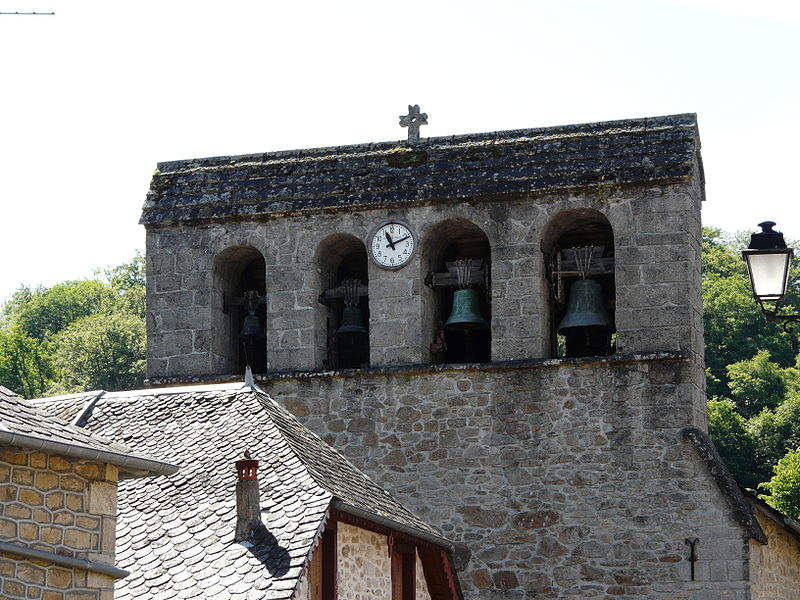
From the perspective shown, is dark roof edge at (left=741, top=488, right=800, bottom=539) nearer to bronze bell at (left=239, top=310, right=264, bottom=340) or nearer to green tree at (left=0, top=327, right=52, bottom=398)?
bronze bell at (left=239, top=310, right=264, bottom=340)

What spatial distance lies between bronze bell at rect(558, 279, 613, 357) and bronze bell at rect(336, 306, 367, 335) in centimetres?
230

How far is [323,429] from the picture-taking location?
2042cm

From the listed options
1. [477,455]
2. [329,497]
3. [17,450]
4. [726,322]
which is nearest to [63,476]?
[17,450]

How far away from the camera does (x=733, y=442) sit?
45.3 metres

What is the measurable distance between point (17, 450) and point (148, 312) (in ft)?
31.3

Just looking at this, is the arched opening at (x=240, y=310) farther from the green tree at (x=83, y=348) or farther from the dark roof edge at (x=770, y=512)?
the green tree at (x=83, y=348)

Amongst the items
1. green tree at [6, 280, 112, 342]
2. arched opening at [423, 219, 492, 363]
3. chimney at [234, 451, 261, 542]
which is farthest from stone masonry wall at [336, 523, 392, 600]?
green tree at [6, 280, 112, 342]

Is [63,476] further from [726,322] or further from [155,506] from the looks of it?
[726,322]

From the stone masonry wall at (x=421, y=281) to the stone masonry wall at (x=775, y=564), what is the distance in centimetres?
158

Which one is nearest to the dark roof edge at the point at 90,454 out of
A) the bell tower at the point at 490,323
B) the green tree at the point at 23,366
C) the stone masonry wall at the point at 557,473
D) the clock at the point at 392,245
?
the stone masonry wall at the point at 557,473

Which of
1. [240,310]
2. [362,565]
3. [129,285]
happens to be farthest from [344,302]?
[129,285]

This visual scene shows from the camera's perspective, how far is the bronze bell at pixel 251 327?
21.3 meters

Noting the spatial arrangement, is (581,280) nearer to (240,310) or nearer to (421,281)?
(421,281)

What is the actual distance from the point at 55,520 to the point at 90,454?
1.68ft
